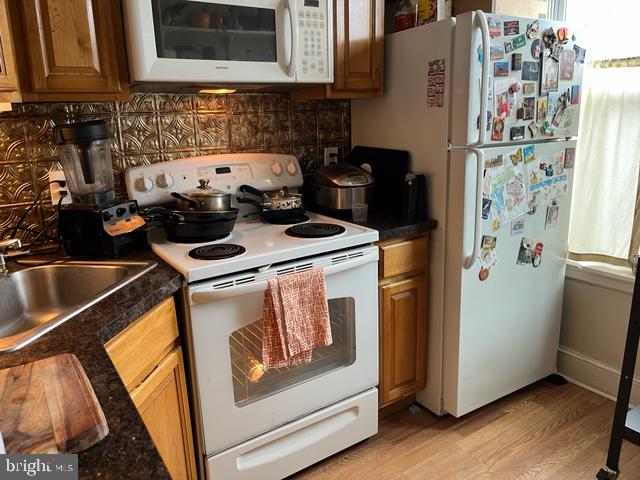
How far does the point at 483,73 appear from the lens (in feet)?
5.65

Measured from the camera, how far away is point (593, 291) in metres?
A: 2.29

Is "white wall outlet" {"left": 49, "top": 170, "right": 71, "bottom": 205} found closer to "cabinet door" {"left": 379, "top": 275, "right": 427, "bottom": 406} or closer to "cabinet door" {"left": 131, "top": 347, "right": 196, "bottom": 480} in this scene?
"cabinet door" {"left": 131, "top": 347, "right": 196, "bottom": 480}

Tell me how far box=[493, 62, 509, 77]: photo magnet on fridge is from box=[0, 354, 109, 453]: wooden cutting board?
161 centimetres

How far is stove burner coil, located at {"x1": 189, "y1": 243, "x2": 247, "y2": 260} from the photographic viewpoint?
1539mm

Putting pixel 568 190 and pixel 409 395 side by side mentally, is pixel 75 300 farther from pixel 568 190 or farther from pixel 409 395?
pixel 568 190

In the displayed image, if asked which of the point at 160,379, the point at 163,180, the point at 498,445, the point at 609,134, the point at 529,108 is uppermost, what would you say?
the point at 529,108

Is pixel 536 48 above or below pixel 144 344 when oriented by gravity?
above

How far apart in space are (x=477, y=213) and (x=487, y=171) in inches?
6.2

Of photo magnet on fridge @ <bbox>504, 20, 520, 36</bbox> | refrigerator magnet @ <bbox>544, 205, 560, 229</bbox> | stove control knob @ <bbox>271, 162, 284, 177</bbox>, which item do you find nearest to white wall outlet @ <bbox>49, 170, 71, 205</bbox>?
stove control knob @ <bbox>271, 162, 284, 177</bbox>

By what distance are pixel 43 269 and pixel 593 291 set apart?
7.28ft

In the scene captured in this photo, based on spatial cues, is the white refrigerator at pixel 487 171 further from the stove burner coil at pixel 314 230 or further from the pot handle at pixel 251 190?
the pot handle at pixel 251 190

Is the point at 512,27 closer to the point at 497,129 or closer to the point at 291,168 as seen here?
the point at 497,129

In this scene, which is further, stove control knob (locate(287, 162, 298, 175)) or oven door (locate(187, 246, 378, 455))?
stove control knob (locate(287, 162, 298, 175))
